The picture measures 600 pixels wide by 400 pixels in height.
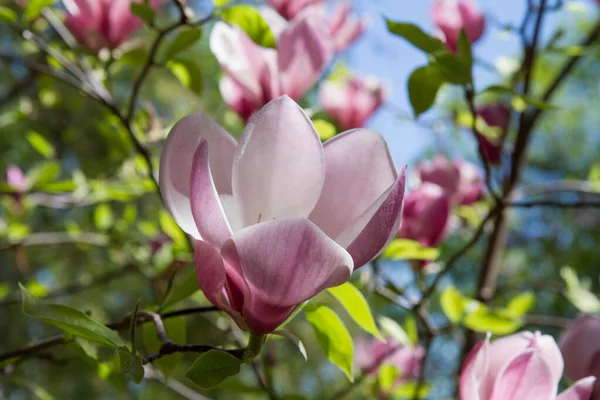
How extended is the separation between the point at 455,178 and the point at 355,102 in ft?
0.58

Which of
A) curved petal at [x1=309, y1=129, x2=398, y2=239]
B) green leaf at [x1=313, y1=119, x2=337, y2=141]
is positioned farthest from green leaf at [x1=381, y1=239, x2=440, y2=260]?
curved petal at [x1=309, y1=129, x2=398, y2=239]

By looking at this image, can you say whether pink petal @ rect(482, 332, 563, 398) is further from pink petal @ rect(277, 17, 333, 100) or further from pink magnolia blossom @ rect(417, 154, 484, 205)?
pink magnolia blossom @ rect(417, 154, 484, 205)

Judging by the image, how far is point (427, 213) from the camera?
738mm

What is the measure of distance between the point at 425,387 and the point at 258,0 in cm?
295

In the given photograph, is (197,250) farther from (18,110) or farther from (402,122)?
(18,110)

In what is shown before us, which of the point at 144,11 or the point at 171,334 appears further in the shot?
the point at 144,11

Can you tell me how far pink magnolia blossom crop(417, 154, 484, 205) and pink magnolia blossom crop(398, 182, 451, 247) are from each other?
12 centimetres

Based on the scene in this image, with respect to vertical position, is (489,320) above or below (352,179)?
below

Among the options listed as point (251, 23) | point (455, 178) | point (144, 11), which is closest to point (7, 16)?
point (144, 11)

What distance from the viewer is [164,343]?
0.34m

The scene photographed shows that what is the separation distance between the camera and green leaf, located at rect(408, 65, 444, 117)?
57 cm

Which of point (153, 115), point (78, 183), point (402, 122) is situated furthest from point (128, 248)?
point (402, 122)

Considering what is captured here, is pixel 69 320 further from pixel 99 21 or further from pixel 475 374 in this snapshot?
pixel 99 21

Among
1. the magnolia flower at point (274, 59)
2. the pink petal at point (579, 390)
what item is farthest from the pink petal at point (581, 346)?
the magnolia flower at point (274, 59)
